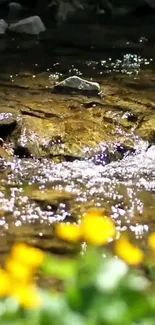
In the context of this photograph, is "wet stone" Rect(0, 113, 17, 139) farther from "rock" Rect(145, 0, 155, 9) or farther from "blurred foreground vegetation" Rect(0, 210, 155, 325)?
"rock" Rect(145, 0, 155, 9)

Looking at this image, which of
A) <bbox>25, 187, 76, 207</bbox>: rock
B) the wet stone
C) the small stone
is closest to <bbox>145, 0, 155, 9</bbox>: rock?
the small stone

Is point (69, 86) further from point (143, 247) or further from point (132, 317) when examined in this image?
point (132, 317)

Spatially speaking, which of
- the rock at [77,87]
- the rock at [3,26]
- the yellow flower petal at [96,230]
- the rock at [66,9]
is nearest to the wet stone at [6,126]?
the rock at [77,87]

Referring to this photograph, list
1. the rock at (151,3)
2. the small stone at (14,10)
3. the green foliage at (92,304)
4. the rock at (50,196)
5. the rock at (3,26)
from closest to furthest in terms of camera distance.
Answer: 1. the green foliage at (92,304)
2. the rock at (50,196)
3. the rock at (3,26)
4. the small stone at (14,10)
5. the rock at (151,3)

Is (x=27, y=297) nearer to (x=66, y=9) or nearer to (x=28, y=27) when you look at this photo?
(x=28, y=27)

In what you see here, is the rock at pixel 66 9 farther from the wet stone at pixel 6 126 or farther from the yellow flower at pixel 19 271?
the yellow flower at pixel 19 271

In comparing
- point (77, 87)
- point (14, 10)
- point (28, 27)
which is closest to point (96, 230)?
point (77, 87)

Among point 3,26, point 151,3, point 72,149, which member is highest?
point 72,149
